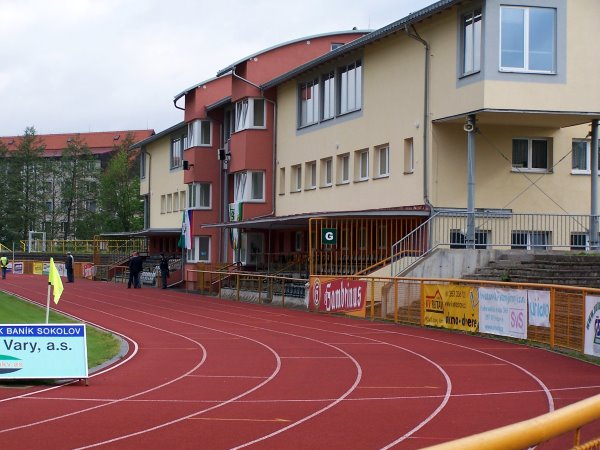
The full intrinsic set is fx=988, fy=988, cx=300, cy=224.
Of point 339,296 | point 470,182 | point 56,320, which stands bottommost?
point 56,320

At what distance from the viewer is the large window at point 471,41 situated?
92.6 feet

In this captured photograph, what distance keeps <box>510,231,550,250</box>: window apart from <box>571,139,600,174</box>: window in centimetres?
311

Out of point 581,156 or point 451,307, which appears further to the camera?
point 581,156

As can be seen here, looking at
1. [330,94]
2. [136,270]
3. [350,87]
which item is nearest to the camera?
[350,87]

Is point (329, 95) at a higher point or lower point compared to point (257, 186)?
higher

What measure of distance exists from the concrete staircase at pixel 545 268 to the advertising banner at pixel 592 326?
269 inches

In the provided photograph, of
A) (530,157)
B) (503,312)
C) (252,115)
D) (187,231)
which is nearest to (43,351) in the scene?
(503,312)

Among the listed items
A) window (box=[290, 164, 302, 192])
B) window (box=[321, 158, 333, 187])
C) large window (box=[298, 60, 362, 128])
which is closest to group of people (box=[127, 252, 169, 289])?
window (box=[290, 164, 302, 192])

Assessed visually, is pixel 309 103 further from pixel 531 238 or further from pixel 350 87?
pixel 531 238

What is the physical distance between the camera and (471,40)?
28719 millimetres

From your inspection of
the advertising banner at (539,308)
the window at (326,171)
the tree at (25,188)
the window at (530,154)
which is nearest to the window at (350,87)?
the window at (326,171)

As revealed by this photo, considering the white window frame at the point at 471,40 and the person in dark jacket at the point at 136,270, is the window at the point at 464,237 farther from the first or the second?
the person in dark jacket at the point at 136,270

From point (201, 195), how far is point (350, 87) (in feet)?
57.8

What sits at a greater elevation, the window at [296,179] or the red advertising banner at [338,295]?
the window at [296,179]
